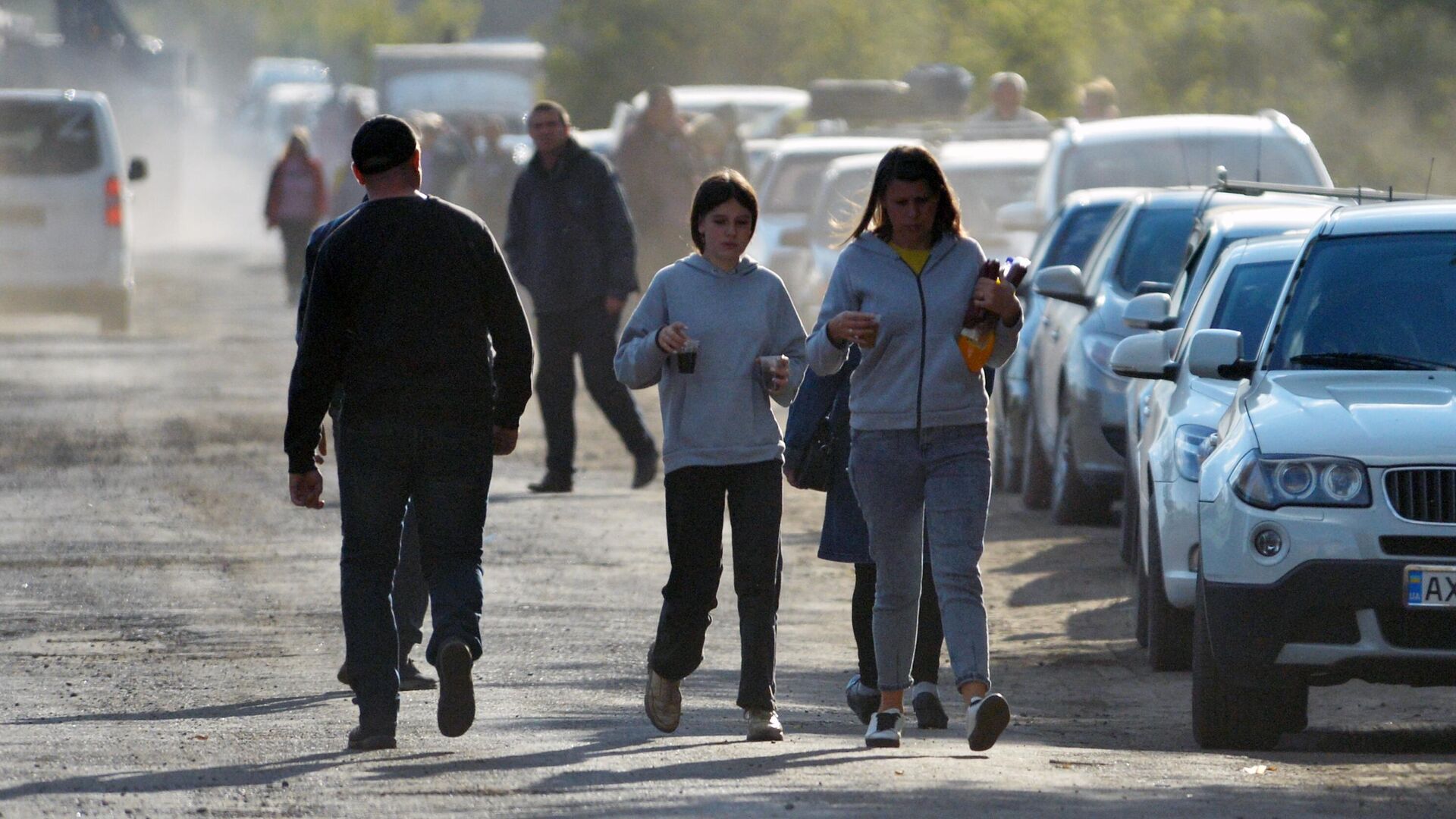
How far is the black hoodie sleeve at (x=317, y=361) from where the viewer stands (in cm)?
733

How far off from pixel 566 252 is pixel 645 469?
1.38 meters

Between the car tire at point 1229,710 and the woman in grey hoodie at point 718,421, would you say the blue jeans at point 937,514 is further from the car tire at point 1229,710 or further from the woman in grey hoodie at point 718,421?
the car tire at point 1229,710

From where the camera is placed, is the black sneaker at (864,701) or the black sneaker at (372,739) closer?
the black sneaker at (372,739)

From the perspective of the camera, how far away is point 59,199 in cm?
2409

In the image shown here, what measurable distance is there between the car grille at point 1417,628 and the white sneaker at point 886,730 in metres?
1.29

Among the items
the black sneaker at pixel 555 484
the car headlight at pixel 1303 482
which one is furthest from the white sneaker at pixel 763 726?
the black sneaker at pixel 555 484

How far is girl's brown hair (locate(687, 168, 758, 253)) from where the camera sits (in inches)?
300

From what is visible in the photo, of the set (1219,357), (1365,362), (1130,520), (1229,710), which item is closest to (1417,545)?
(1229,710)

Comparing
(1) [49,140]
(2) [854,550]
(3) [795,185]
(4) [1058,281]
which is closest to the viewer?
(2) [854,550]

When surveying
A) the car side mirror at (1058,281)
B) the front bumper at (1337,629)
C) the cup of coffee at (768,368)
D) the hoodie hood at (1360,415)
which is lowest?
the front bumper at (1337,629)

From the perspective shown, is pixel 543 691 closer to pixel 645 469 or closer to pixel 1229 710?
pixel 1229 710

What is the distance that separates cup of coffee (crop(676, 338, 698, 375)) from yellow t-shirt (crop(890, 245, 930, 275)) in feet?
1.91

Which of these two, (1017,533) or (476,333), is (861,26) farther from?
(476,333)

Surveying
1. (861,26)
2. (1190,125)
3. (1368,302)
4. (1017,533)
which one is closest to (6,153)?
(1190,125)
